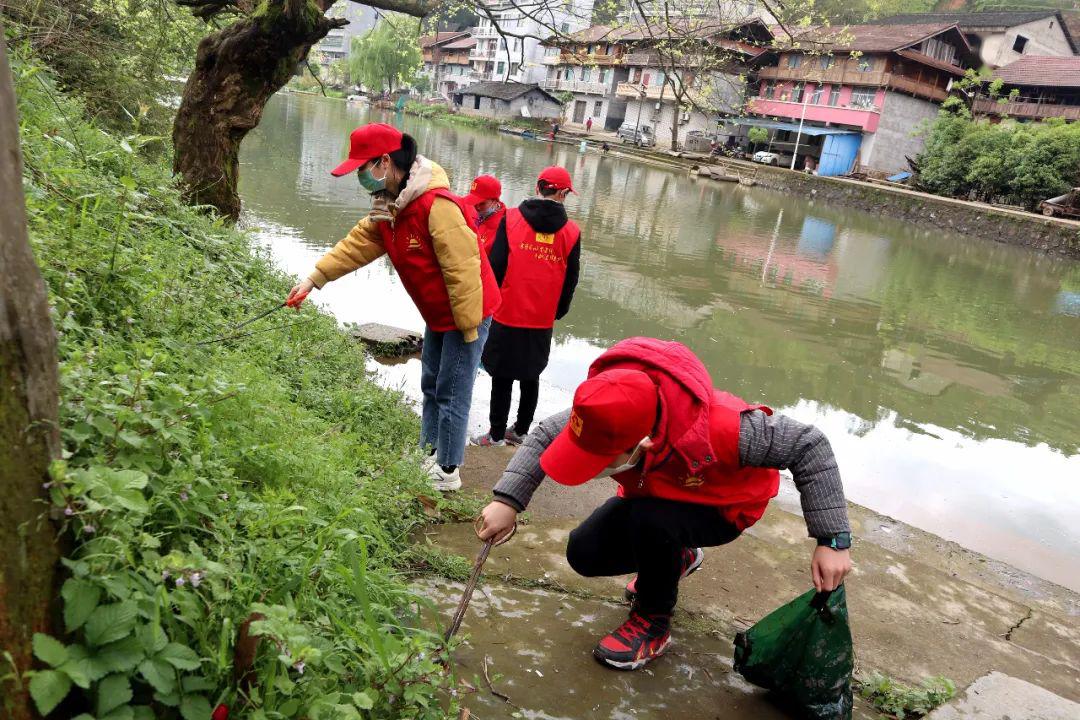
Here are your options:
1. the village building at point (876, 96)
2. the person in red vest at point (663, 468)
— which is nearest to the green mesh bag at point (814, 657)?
the person in red vest at point (663, 468)

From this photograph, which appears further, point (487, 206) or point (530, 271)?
point (487, 206)

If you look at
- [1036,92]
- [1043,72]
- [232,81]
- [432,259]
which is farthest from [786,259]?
[1036,92]

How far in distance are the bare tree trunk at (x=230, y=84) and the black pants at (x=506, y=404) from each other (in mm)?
3236

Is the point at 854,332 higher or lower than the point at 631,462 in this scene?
lower

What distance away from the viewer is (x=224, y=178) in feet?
22.7

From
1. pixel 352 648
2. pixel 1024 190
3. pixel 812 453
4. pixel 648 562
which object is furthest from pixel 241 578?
pixel 1024 190

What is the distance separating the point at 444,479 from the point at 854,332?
320 inches

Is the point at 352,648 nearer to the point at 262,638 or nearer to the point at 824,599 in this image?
the point at 262,638

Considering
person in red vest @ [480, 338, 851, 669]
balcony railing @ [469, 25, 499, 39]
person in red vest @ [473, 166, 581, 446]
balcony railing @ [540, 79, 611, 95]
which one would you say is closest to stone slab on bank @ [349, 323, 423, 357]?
person in red vest @ [473, 166, 581, 446]

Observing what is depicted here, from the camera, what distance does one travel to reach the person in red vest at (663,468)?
7.44 feet

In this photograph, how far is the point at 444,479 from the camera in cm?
413

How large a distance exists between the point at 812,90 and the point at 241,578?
149 feet

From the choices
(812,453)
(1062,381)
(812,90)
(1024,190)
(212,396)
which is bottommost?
(1062,381)

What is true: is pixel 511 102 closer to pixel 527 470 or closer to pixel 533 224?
pixel 533 224
